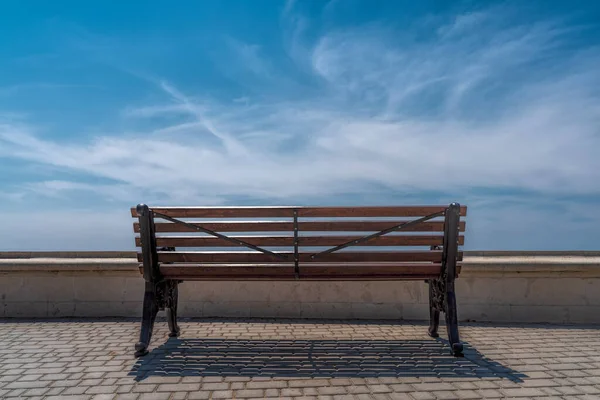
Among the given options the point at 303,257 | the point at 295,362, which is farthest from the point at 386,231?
the point at 295,362

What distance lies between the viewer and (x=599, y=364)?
14.0 feet

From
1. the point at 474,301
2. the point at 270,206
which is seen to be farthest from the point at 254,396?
the point at 474,301

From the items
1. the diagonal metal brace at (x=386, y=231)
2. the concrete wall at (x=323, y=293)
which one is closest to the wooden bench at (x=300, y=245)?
the diagonal metal brace at (x=386, y=231)

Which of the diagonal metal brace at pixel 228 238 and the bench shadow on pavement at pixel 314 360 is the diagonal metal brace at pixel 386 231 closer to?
the diagonal metal brace at pixel 228 238

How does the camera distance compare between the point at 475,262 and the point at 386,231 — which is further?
the point at 475,262

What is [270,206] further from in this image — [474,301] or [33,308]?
[33,308]

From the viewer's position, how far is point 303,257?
15.2ft

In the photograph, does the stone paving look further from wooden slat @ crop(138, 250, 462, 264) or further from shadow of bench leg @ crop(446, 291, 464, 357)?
wooden slat @ crop(138, 250, 462, 264)

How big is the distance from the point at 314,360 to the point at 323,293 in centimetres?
187

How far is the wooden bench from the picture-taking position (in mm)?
4551

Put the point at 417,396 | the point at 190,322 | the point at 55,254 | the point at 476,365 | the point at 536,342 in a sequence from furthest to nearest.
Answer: the point at 55,254 < the point at 190,322 < the point at 536,342 < the point at 476,365 < the point at 417,396

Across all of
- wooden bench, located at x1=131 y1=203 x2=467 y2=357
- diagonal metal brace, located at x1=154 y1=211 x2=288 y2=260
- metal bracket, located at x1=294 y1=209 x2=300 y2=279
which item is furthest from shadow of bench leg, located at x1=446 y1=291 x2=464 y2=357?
diagonal metal brace, located at x1=154 y1=211 x2=288 y2=260

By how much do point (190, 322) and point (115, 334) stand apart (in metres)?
0.95

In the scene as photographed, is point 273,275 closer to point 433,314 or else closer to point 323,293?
point 323,293
